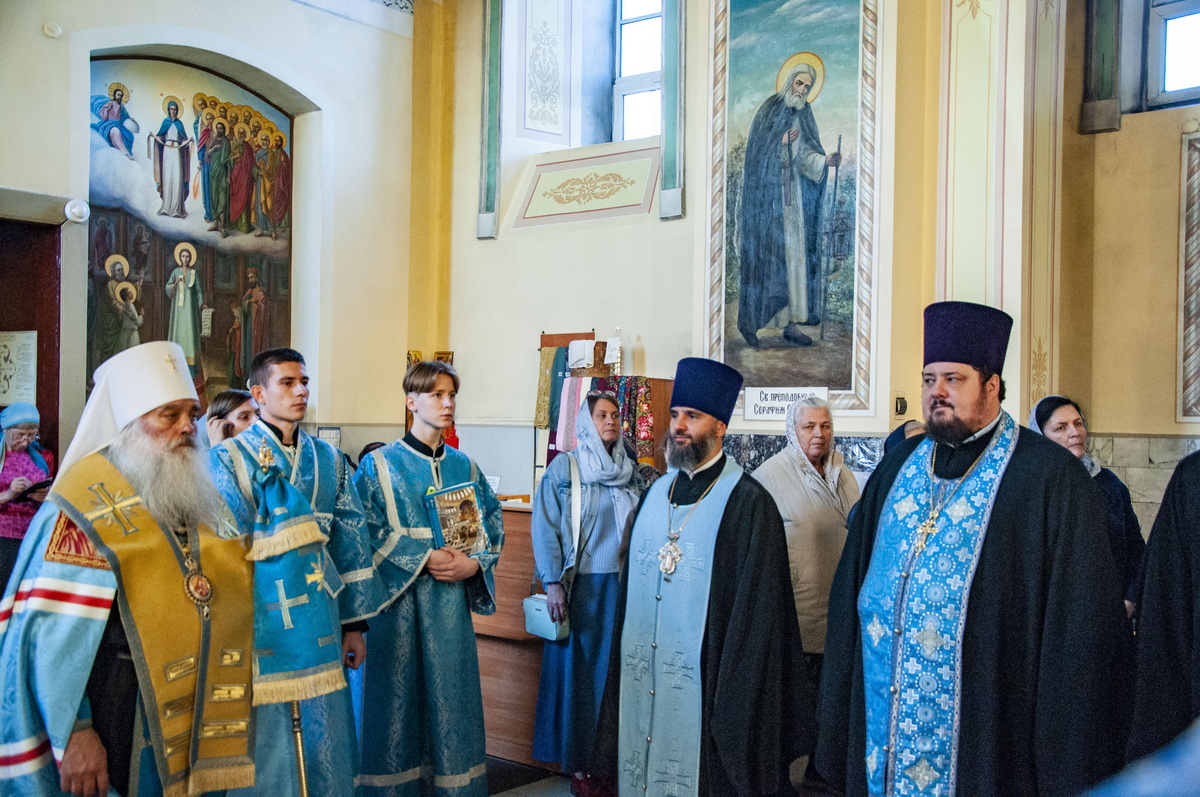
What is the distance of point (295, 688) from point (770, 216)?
5.73 meters

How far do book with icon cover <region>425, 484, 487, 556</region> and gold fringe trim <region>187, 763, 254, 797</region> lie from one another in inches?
48.1

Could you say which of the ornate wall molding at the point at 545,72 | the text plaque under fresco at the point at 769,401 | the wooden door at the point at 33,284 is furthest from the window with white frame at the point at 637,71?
the wooden door at the point at 33,284

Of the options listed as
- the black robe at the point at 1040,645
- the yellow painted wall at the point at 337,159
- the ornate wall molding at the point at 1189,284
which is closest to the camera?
the black robe at the point at 1040,645

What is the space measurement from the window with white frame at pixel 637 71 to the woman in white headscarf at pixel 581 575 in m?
5.71

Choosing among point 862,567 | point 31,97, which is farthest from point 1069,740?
point 31,97

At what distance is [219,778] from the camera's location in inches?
116

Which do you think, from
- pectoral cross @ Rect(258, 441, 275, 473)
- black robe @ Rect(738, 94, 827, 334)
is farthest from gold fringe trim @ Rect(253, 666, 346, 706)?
black robe @ Rect(738, 94, 827, 334)

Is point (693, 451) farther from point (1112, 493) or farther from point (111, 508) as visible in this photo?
point (1112, 493)

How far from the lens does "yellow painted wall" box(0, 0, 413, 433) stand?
27.7 feet

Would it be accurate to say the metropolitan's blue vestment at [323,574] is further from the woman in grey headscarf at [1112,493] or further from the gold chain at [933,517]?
the woman in grey headscarf at [1112,493]

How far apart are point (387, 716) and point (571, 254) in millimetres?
6096

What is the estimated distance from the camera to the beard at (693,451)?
12.1 ft

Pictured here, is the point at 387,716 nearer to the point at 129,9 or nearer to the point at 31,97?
the point at 31,97

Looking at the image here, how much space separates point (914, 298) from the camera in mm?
7527
